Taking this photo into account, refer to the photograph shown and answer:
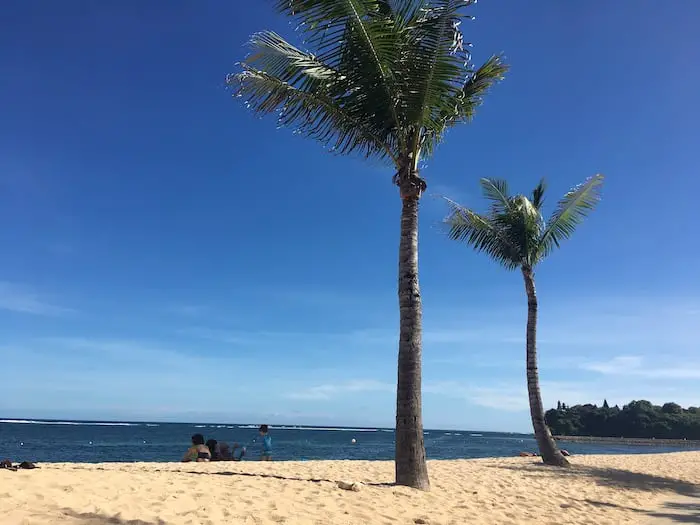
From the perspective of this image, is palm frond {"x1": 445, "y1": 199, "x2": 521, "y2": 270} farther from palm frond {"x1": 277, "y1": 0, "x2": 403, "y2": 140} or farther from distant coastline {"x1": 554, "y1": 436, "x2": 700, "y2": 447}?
distant coastline {"x1": 554, "y1": 436, "x2": 700, "y2": 447}

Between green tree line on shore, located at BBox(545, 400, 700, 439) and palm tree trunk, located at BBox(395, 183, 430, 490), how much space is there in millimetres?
77313

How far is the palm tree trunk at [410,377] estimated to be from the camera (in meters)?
8.06

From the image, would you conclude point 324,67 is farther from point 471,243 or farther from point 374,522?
point 471,243

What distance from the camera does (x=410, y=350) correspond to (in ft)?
27.5

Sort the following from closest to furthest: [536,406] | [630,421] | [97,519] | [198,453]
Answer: [97,519] → [198,453] → [536,406] → [630,421]

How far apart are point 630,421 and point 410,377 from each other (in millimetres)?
92362

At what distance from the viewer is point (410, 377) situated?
8.28 meters

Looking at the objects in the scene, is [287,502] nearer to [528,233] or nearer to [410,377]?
[410,377]

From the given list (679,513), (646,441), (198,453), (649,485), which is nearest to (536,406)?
(649,485)

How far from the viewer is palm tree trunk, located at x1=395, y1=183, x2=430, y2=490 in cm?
806

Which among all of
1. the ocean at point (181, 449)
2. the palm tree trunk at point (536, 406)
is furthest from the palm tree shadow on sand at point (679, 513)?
the ocean at point (181, 449)

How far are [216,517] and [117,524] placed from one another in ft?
3.29

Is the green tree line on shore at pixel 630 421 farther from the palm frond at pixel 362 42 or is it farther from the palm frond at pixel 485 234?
the palm frond at pixel 362 42

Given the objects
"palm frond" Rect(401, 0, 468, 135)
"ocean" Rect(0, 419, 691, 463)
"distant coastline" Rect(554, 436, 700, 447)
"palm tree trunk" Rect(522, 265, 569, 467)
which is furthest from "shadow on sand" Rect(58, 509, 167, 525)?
"distant coastline" Rect(554, 436, 700, 447)
